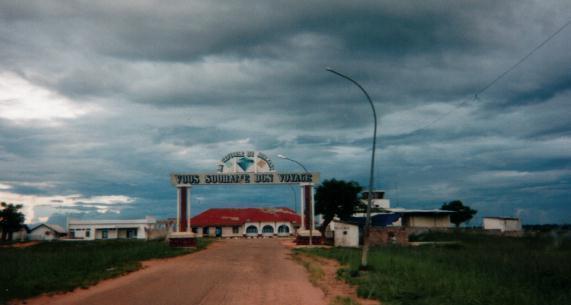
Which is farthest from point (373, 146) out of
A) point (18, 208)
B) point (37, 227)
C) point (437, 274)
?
point (37, 227)

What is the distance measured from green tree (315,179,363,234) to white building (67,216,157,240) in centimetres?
4589

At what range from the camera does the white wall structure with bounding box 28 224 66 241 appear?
97875 mm

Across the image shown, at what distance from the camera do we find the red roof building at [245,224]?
8675cm

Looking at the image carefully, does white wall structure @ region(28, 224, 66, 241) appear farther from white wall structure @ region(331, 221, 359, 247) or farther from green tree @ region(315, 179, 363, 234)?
white wall structure @ region(331, 221, 359, 247)

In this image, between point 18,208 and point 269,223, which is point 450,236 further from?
point 18,208

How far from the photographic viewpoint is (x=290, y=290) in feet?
55.4

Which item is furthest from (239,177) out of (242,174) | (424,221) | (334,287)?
(424,221)

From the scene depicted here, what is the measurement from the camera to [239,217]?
8944 centimetres

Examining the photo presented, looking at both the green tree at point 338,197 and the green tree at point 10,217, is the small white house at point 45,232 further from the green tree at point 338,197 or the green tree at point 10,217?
the green tree at point 338,197

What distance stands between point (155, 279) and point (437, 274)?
10.9 meters

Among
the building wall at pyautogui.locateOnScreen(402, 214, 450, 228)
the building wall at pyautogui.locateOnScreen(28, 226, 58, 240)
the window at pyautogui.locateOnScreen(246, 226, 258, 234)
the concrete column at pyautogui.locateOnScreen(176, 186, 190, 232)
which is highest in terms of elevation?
the concrete column at pyautogui.locateOnScreen(176, 186, 190, 232)

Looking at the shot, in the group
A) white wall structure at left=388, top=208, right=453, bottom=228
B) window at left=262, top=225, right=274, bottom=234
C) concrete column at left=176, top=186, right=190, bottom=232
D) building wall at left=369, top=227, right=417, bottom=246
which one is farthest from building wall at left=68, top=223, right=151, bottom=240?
building wall at left=369, top=227, right=417, bottom=246

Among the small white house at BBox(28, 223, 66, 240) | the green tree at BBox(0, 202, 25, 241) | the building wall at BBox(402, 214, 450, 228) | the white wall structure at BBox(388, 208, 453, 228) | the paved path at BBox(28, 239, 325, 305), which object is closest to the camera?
the paved path at BBox(28, 239, 325, 305)

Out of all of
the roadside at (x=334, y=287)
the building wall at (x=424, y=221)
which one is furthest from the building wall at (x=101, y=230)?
the roadside at (x=334, y=287)
